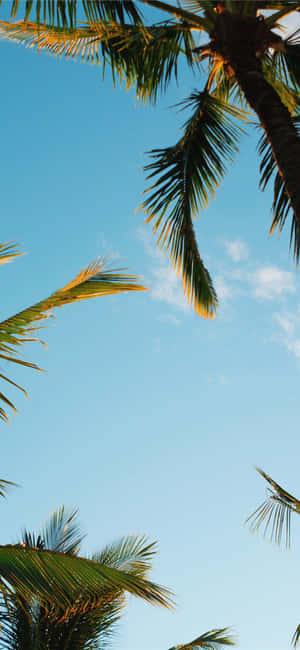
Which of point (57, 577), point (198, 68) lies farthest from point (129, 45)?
point (57, 577)

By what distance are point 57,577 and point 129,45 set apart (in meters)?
5.57

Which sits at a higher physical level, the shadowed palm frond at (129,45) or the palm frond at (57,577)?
the shadowed palm frond at (129,45)

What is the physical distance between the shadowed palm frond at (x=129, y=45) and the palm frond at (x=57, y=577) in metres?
4.92

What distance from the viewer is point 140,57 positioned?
6020 mm

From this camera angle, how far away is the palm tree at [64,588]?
3.32m

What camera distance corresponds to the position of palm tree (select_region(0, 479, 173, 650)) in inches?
131

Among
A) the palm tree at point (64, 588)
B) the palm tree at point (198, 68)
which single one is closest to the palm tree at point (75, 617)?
the palm tree at point (64, 588)

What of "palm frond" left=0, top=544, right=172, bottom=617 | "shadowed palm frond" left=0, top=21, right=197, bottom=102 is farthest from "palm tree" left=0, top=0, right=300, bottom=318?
"palm frond" left=0, top=544, right=172, bottom=617

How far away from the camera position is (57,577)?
339 centimetres

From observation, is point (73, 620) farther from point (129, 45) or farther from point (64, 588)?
point (129, 45)

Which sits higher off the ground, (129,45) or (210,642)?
(129,45)

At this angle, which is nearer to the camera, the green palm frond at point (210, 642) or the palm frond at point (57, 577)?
the palm frond at point (57, 577)

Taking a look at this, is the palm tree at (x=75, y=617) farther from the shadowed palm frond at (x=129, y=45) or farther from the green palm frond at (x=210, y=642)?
the shadowed palm frond at (x=129, y=45)

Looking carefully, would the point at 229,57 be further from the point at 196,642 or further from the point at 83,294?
the point at 196,642
